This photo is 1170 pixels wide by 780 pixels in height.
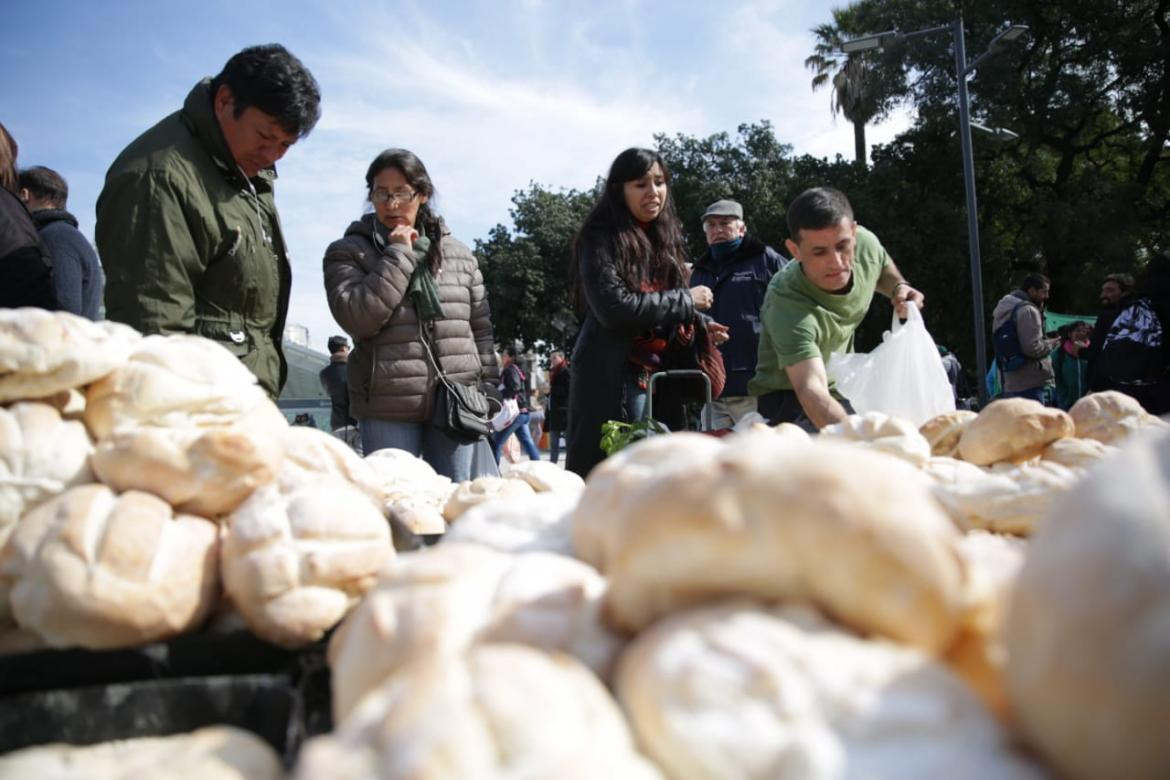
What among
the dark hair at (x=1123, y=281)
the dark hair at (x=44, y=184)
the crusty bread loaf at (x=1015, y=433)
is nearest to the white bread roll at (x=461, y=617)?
the crusty bread loaf at (x=1015, y=433)

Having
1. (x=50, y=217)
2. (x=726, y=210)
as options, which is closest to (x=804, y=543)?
(x=50, y=217)

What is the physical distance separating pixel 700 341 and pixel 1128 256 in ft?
56.7

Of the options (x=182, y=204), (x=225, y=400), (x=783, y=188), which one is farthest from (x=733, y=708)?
(x=783, y=188)

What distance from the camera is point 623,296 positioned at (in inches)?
139

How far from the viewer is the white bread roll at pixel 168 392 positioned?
1214 millimetres

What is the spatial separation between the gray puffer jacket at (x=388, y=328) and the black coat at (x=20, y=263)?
107cm

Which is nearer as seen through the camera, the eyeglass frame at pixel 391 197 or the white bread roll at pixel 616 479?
the white bread roll at pixel 616 479

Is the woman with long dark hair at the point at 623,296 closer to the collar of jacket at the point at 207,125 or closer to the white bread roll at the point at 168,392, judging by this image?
the collar of jacket at the point at 207,125

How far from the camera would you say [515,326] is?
3244cm

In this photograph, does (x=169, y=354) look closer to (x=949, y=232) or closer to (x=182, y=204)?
(x=182, y=204)

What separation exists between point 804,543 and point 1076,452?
1.17 metres

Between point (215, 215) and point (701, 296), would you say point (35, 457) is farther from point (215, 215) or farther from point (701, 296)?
point (701, 296)

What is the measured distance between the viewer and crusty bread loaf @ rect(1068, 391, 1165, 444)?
1.73 metres

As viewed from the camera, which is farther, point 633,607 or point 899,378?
point 899,378
